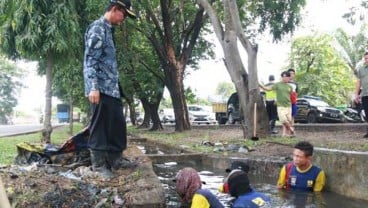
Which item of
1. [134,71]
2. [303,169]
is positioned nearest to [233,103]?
[134,71]

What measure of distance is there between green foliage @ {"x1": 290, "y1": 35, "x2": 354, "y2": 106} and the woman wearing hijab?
3884 cm

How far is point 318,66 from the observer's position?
140 ft

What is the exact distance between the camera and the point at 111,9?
4.83 m

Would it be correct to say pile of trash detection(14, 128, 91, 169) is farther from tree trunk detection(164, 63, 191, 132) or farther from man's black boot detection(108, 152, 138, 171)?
tree trunk detection(164, 63, 191, 132)

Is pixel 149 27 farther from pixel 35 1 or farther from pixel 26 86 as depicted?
pixel 26 86

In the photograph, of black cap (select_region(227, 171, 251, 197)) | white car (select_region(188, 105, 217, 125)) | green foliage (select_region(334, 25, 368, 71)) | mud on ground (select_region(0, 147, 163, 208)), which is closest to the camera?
mud on ground (select_region(0, 147, 163, 208))

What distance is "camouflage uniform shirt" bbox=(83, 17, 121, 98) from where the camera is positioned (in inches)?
183

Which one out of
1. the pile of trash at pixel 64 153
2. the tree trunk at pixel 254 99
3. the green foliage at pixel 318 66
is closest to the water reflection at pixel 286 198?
the pile of trash at pixel 64 153

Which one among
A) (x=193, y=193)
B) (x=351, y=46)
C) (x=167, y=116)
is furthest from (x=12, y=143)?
(x=351, y=46)

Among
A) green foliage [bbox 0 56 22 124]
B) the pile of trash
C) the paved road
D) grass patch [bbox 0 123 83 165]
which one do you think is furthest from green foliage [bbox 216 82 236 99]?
the pile of trash

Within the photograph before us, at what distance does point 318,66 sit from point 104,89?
40.3 m

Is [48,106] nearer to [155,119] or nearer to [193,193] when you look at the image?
[193,193]

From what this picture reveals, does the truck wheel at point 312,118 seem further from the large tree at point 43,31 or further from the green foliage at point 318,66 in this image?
the green foliage at point 318,66

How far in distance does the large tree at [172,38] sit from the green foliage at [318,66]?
23517 mm
